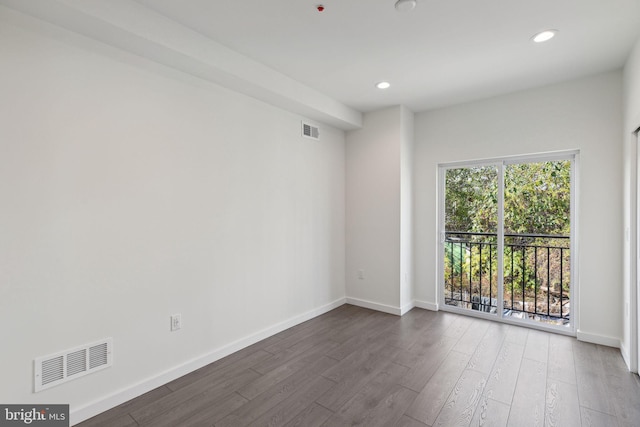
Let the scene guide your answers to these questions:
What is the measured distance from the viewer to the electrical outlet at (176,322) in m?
2.43

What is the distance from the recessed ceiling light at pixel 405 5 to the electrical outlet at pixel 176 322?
8.96ft

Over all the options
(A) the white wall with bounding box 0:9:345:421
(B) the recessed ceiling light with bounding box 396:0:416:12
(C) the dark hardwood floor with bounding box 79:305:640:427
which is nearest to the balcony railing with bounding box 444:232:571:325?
(C) the dark hardwood floor with bounding box 79:305:640:427

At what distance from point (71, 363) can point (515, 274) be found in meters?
4.25

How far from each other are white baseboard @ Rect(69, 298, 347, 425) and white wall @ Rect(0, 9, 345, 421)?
12 millimetres

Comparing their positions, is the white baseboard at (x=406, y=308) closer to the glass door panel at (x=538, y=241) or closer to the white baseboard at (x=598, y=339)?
the glass door panel at (x=538, y=241)

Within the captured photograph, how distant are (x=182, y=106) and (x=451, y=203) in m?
3.30

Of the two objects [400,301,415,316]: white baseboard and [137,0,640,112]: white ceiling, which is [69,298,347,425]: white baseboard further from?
[137,0,640,112]: white ceiling

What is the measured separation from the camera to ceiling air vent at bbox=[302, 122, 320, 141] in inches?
144

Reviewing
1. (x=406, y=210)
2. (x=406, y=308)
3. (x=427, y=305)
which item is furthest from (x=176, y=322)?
(x=427, y=305)

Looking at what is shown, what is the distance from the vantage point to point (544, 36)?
2324 mm

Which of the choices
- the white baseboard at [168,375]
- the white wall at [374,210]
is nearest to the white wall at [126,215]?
the white baseboard at [168,375]

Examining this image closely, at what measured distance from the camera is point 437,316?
12.6ft

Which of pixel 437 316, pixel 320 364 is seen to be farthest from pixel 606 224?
pixel 320 364

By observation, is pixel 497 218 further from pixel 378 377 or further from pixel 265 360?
pixel 265 360
